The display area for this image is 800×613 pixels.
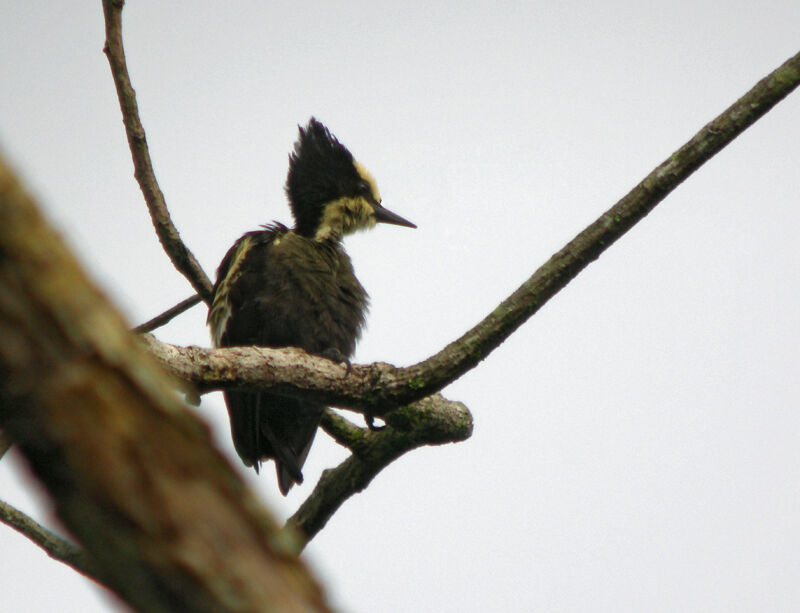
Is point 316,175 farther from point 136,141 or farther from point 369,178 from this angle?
point 136,141

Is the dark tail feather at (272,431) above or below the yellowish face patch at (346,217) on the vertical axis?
below

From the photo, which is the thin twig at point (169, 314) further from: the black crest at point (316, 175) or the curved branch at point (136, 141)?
the black crest at point (316, 175)

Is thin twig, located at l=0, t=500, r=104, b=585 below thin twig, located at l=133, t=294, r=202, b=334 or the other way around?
below

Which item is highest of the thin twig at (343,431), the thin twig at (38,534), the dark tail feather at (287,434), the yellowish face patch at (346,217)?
the yellowish face patch at (346,217)

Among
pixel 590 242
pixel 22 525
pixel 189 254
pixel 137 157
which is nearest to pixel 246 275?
pixel 189 254

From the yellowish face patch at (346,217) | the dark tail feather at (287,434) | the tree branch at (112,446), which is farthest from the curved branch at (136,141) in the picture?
the tree branch at (112,446)

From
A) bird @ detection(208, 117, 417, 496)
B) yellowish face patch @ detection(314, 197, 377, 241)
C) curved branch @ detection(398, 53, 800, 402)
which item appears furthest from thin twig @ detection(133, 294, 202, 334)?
curved branch @ detection(398, 53, 800, 402)

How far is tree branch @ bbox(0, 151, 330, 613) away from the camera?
73cm

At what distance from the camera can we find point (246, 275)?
13.1ft

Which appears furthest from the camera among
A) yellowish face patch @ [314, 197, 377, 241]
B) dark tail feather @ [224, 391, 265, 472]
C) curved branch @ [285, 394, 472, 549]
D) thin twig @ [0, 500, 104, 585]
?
yellowish face patch @ [314, 197, 377, 241]

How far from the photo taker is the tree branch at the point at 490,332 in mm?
2625

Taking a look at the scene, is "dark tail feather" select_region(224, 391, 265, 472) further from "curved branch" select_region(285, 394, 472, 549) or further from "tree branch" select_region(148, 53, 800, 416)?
"tree branch" select_region(148, 53, 800, 416)

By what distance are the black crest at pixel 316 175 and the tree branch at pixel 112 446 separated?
4008 mm

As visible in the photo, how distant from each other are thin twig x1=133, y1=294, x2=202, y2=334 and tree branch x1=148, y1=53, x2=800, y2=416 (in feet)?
4.31
